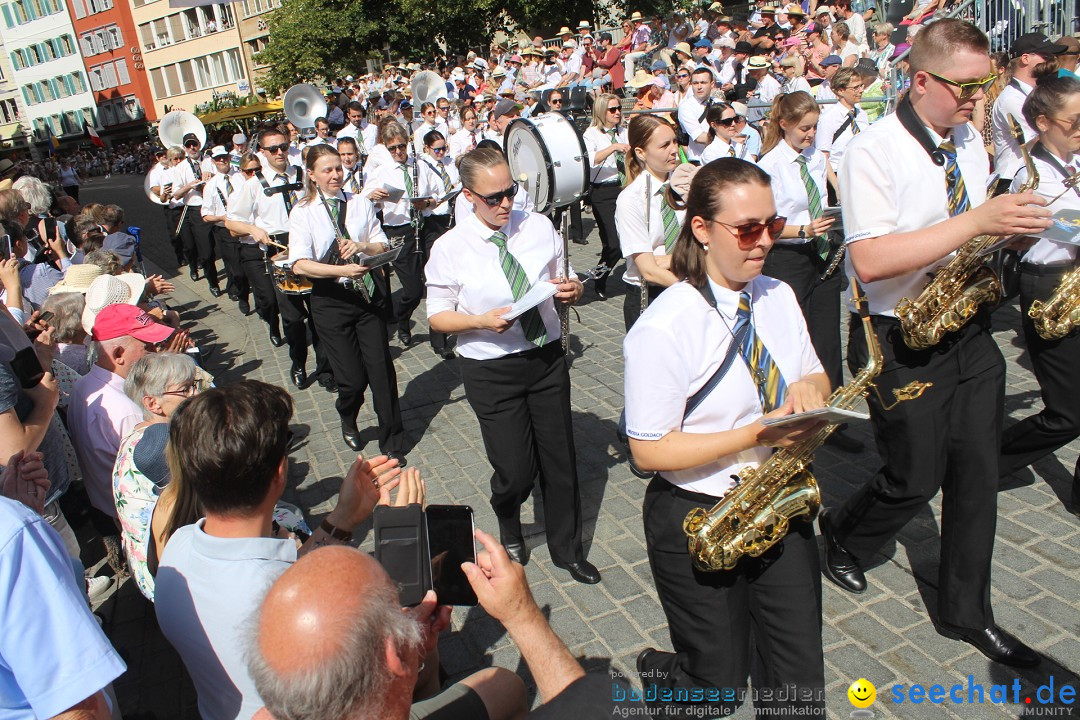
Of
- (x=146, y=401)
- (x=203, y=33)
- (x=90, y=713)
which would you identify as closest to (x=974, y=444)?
(x=90, y=713)

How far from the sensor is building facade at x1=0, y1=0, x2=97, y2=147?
65.9 m

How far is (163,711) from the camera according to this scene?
3818mm

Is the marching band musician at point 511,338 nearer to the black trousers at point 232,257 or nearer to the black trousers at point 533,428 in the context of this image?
the black trousers at point 533,428

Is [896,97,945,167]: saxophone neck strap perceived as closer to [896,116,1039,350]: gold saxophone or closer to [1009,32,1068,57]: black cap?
[896,116,1039,350]: gold saxophone

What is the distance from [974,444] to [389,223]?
22.5 ft

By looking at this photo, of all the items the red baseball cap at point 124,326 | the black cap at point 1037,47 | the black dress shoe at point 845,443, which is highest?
the black cap at point 1037,47

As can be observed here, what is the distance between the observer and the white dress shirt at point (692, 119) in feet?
34.0

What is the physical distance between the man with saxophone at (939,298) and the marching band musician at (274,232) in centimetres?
578

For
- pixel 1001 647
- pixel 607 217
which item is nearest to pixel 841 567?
pixel 1001 647

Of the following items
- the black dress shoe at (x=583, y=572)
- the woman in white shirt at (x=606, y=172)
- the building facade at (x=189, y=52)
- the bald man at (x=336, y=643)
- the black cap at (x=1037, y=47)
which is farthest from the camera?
the building facade at (x=189, y=52)

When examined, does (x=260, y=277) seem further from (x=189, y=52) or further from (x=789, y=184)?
(x=189, y=52)

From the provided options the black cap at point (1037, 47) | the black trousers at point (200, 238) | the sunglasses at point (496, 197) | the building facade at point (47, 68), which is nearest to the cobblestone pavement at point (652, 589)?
the sunglasses at point (496, 197)

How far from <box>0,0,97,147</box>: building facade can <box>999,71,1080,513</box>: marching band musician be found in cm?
7536

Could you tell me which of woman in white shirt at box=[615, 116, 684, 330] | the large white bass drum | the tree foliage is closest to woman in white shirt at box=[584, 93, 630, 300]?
the large white bass drum
